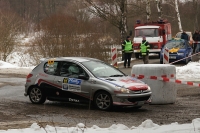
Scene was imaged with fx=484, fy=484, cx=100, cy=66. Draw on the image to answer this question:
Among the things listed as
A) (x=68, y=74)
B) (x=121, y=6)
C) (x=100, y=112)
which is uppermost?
(x=121, y=6)

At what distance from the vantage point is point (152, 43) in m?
33.4

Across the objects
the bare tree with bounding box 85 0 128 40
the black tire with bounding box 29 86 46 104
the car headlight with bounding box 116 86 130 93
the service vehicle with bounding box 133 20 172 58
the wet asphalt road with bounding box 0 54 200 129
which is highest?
the bare tree with bounding box 85 0 128 40

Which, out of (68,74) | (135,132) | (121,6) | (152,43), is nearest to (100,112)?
(68,74)

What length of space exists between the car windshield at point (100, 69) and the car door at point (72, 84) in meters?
0.25

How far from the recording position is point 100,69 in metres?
13.7

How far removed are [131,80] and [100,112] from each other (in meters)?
1.29

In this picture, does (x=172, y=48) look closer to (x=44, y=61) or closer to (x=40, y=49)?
(x=40, y=49)

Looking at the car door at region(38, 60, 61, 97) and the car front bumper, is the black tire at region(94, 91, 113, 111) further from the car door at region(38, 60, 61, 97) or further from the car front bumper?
the car door at region(38, 60, 61, 97)

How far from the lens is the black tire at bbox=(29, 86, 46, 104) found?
1416cm

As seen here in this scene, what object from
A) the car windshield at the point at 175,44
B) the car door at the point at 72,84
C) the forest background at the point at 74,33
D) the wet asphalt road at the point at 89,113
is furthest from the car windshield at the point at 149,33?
the car door at the point at 72,84

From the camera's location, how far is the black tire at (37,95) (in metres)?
14.2

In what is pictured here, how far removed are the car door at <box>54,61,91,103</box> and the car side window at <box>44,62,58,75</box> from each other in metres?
0.23

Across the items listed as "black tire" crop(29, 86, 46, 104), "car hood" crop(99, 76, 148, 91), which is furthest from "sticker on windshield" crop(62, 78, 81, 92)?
"black tire" crop(29, 86, 46, 104)

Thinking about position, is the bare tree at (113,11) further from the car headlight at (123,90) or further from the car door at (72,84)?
the car headlight at (123,90)
